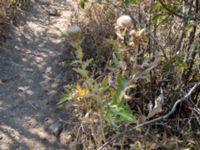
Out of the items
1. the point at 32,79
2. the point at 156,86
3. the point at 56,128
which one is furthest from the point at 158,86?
the point at 32,79

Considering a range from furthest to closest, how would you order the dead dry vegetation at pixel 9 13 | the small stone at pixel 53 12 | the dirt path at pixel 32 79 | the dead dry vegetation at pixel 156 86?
the small stone at pixel 53 12 → the dead dry vegetation at pixel 9 13 → the dirt path at pixel 32 79 → the dead dry vegetation at pixel 156 86

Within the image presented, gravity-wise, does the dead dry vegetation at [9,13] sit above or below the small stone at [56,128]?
above

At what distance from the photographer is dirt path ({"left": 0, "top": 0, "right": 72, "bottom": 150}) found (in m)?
3.19

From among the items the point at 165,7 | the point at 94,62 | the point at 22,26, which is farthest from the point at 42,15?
the point at 165,7

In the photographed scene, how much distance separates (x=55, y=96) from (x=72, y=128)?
0.57 m

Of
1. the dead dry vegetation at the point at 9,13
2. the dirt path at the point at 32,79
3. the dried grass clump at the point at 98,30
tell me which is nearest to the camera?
the dirt path at the point at 32,79

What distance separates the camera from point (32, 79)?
3.93 m

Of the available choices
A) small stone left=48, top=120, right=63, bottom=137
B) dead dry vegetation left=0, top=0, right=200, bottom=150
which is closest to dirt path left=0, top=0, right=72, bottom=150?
small stone left=48, top=120, right=63, bottom=137

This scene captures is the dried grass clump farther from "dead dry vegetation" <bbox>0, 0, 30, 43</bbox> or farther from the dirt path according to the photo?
"dead dry vegetation" <bbox>0, 0, 30, 43</bbox>

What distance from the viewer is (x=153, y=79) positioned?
284cm

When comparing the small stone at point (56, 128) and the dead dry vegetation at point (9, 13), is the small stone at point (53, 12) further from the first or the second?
the small stone at point (56, 128)

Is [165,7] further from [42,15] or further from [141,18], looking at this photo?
[42,15]

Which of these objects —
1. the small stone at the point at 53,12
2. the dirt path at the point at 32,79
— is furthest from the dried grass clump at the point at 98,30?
the small stone at the point at 53,12

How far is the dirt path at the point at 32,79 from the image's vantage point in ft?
10.5
